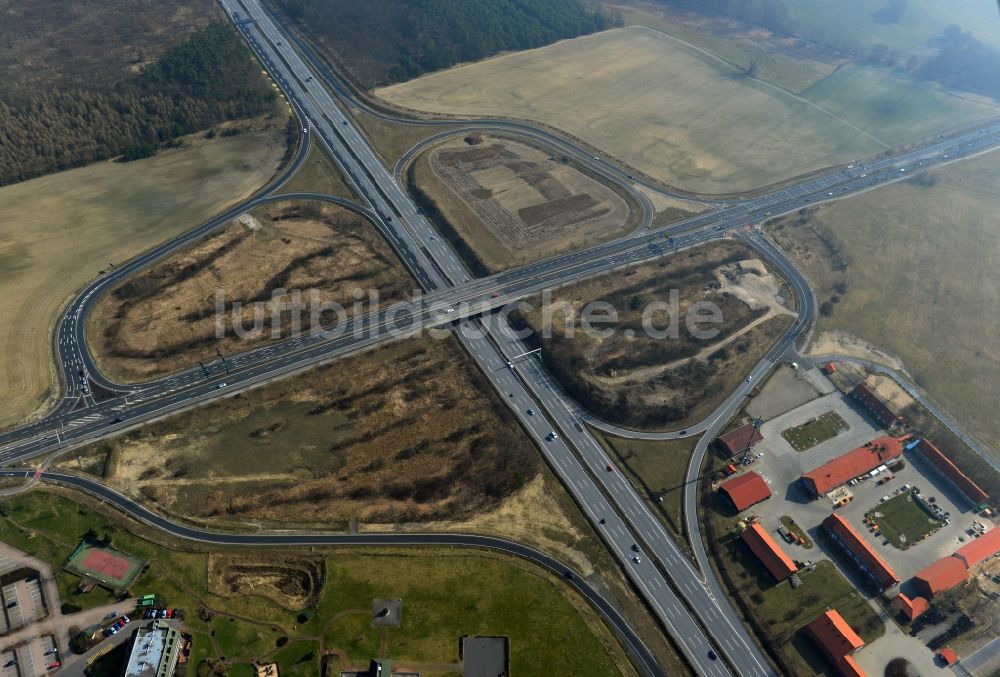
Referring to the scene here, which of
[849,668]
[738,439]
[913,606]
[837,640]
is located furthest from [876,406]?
[849,668]

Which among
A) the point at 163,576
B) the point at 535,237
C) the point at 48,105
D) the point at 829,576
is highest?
the point at 48,105

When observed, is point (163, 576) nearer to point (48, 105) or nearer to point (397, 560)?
point (397, 560)

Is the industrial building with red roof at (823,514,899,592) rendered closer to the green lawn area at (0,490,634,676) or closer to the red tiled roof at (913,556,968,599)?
the red tiled roof at (913,556,968,599)

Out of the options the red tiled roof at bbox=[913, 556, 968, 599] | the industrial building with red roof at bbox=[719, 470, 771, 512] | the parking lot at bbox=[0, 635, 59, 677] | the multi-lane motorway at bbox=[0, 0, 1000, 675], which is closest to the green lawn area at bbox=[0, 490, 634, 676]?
the parking lot at bbox=[0, 635, 59, 677]

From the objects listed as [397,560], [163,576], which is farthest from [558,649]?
[163,576]

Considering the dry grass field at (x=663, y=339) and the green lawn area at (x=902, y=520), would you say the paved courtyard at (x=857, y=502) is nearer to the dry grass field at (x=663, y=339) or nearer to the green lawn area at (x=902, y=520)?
the green lawn area at (x=902, y=520)

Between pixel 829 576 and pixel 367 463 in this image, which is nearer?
pixel 829 576

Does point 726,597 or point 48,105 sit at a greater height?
point 48,105
